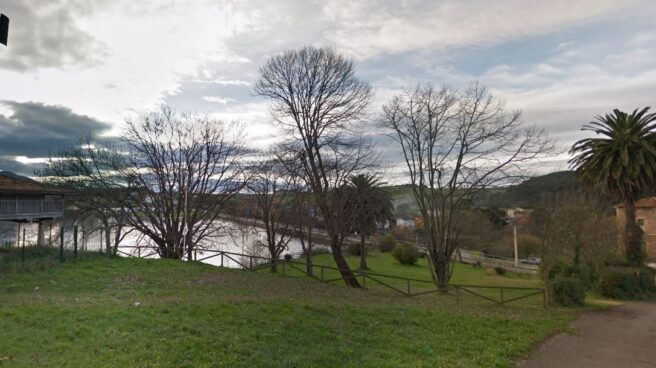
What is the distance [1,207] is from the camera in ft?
79.8

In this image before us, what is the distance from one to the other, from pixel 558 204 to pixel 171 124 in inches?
1000

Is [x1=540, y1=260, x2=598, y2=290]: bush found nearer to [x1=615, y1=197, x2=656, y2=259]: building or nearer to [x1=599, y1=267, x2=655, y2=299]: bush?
[x1=599, y1=267, x2=655, y2=299]: bush

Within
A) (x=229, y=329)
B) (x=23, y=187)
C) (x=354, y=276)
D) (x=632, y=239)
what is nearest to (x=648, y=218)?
(x=632, y=239)

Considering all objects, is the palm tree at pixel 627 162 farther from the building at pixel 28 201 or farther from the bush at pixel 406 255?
the building at pixel 28 201

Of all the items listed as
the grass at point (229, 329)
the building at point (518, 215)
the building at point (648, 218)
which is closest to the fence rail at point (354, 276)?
the grass at point (229, 329)

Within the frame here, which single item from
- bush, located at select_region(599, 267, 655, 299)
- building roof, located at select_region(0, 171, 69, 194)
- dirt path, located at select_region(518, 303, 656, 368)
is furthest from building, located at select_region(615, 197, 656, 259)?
building roof, located at select_region(0, 171, 69, 194)

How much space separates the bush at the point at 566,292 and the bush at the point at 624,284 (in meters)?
4.48

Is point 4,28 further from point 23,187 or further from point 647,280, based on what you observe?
point 23,187

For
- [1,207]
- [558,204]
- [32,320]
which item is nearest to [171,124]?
[1,207]

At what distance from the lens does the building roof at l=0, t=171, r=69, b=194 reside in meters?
25.4

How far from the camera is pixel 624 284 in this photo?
1716 cm

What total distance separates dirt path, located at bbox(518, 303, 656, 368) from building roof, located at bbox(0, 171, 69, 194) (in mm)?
29992

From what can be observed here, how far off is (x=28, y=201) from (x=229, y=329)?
26953mm

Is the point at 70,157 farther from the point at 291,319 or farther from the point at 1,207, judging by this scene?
the point at 291,319
